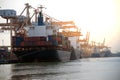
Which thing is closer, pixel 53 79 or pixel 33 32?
pixel 53 79

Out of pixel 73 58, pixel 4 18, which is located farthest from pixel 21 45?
pixel 73 58

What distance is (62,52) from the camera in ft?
256

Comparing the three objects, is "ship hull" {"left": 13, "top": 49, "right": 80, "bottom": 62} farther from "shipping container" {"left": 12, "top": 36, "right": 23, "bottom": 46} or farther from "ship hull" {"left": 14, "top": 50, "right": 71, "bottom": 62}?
"shipping container" {"left": 12, "top": 36, "right": 23, "bottom": 46}

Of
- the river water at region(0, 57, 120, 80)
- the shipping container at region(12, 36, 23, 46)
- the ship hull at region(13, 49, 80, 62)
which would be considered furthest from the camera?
the shipping container at region(12, 36, 23, 46)

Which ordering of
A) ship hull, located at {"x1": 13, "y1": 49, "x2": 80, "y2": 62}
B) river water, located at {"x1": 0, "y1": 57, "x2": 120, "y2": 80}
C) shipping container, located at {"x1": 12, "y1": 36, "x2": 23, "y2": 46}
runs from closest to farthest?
river water, located at {"x1": 0, "y1": 57, "x2": 120, "y2": 80} < ship hull, located at {"x1": 13, "y1": 49, "x2": 80, "y2": 62} < shipping container, located at {"x1": 12, "y1": 36, "x2": 23, "y2": 46}

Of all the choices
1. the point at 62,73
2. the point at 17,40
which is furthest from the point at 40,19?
the point at 62,73

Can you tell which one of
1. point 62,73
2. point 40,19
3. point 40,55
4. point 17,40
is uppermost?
point 40,19

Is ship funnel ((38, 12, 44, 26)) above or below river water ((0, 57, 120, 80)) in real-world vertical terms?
above

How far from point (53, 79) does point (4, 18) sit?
59.8 meters

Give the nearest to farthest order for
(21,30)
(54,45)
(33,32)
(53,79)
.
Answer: (53,79)
(54,45)
(33,32)
(21,30)

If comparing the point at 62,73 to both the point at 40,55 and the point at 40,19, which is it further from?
the point at 40,19

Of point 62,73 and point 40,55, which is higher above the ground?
point 62,73

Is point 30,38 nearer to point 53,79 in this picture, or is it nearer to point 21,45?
point 21,45

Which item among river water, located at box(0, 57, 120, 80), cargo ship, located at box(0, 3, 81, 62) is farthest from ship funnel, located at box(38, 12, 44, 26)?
river water, located at box(0, 57, 120, 80)
